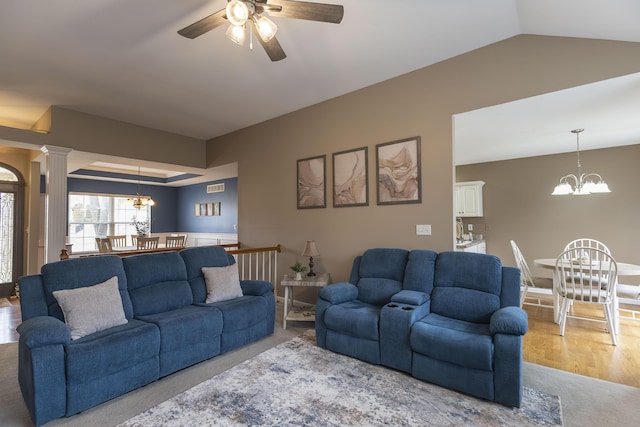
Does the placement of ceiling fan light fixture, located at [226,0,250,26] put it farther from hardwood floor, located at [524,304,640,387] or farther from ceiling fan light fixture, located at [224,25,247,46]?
hardwood floor, located at [524,304,640,387]

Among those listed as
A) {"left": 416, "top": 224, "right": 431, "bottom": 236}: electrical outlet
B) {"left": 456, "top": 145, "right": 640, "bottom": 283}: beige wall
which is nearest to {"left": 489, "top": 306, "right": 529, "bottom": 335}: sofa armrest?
{"left": 416, "top": 224, "right": 431, "bottom": 236}: electrical outlet

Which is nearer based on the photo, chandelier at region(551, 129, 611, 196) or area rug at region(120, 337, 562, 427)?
area rug at region(120, 337, 562, 427)

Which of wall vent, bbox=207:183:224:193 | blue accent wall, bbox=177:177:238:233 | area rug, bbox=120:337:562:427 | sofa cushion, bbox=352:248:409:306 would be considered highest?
wall vent, bbox=207:183:224:193

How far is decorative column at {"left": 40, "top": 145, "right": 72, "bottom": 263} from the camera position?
411 cm

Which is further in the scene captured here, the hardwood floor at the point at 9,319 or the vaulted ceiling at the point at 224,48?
the hardwood floor at the point at 9,319

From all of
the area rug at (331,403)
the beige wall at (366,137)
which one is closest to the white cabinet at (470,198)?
the beige wall at (366,137)

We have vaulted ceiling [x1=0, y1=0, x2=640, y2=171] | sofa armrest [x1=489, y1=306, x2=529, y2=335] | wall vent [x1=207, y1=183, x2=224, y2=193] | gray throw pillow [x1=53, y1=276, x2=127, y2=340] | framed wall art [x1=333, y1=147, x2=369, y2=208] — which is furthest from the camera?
wall vent [x1=207, y1=183, x2=224, y2=193]

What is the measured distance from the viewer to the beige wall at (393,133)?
2711 mm

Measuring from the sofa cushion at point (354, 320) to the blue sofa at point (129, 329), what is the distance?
2.80 feet

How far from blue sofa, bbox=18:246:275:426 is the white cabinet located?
4626mm

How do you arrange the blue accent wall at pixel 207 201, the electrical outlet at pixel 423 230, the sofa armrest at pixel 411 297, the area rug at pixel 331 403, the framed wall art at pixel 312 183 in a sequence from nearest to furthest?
the area rug at pixel 331 403, the sofa armrest at pixel 411 297, the electrical outlet at pixel 423 230, the framed wall art at pixel 312 183, the blue accent wall at pixel 207 201

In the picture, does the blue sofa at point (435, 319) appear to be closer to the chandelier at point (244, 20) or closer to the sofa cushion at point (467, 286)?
the sofa cushion at point (467, 286)

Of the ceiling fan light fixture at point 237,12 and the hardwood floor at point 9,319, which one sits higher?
the ceiling fan light fixture at point 237,12

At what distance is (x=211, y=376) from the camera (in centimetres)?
259
